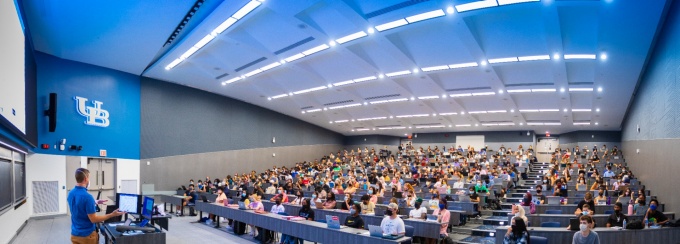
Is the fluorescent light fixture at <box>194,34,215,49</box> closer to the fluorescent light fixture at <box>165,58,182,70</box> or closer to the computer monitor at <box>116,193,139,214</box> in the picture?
the fluorescent light fixture at <box>165,58,182,70</box>

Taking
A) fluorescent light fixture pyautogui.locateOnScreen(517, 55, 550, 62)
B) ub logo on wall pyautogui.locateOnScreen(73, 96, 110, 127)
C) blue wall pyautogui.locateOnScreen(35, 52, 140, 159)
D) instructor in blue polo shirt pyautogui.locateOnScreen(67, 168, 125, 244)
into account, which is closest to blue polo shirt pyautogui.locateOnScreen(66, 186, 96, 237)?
instructor in blue polo shirt pyautogui.locateOnScreen(67, 168, 125, 244)

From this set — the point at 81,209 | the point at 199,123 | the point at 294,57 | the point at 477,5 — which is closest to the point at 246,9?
the point at 294,57

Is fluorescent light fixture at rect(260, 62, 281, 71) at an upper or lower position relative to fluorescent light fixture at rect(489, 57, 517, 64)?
upper

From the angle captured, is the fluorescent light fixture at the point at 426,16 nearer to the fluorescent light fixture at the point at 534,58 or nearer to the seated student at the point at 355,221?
the fluorescent light fixture at the point at 534,58

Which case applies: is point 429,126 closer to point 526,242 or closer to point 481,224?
point 481,224

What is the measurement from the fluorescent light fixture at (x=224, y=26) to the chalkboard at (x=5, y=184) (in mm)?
6072

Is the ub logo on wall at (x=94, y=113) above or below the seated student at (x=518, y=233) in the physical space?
above

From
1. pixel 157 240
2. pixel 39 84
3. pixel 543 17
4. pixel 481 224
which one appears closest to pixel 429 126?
pixel 481 224

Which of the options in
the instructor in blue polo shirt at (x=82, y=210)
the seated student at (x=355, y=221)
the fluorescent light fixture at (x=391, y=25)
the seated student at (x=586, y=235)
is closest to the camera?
the instructor in blue polo shirt at (x=82, y=210)

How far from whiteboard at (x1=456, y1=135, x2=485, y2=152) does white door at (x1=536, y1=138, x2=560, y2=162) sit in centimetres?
449

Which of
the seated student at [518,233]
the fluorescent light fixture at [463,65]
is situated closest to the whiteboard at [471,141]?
the fluorescent light fixture at [463,65]

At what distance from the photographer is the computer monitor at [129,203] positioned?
6.62m

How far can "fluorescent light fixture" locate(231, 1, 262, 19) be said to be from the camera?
1007 centimetres

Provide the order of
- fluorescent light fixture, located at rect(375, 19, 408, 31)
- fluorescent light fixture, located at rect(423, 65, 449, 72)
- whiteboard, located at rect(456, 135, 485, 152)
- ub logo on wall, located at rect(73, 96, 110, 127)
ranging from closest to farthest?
1. fluorescent light fixture, located at rect(375, 19, 408, 31)
2. fluorescent light fixture, located at rect(423, 65, 449, 72)
3. ub logo on wall, located at rect(73, 96, 110, 127)
4. whiteboard, located at rect(456, 135, 485, 152)
